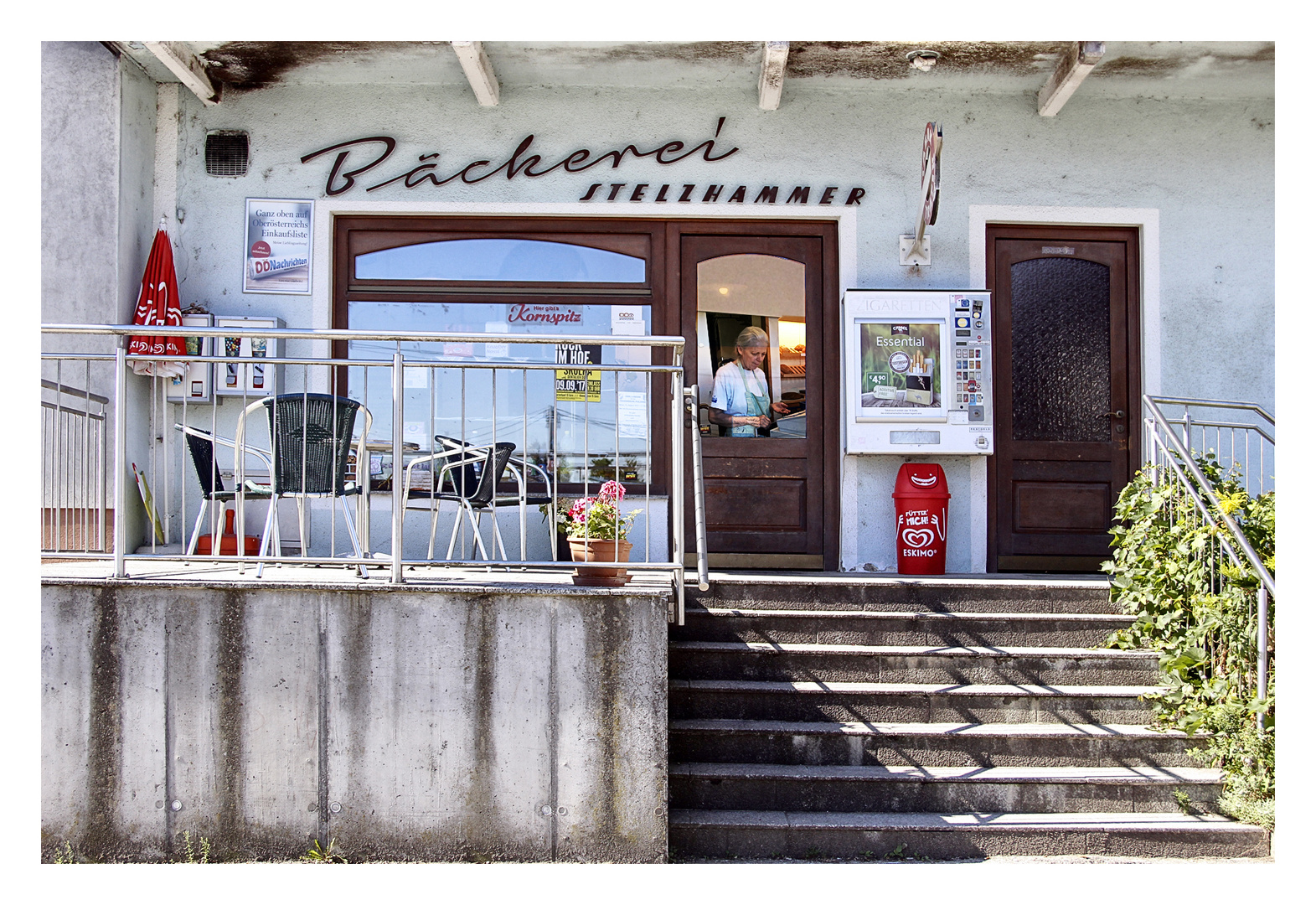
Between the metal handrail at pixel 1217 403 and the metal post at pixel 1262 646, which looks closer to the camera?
the metal post at pixel 1262 646

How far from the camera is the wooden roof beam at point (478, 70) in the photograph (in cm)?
585

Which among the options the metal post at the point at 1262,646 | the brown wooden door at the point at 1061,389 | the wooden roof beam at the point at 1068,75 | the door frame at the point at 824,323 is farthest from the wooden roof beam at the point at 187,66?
the metal post at the point at 1262,646

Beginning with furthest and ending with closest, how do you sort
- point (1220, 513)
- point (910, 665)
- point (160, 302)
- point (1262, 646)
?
point (160, 302)
point (910, 665)
point (1220, 513)
point (1262, 646)

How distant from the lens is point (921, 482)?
625cm

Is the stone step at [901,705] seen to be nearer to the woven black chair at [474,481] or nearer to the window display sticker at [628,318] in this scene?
the woven black chair at [474,481]

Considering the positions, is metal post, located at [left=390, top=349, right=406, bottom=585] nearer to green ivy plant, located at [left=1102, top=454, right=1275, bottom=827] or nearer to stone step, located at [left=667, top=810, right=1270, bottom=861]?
stone step, located at [left=667, top=810, right=1270, bottom=861]

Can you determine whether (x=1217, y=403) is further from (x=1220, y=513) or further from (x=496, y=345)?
(x=496, y=345)

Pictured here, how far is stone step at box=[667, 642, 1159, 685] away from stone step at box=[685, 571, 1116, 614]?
0.37 m

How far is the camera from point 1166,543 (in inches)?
192

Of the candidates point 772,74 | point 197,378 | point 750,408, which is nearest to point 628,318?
point 750,408

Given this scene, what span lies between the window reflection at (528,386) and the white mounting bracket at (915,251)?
1677mm

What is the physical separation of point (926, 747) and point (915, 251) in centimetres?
328

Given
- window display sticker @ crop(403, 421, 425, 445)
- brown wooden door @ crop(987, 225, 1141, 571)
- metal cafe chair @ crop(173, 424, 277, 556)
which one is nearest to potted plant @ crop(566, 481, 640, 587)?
metal cafe chair @ crop(173, 424, 277, 556)

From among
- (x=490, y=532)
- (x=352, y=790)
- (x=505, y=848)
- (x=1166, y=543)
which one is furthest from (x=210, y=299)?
(x=1166, y=543)
